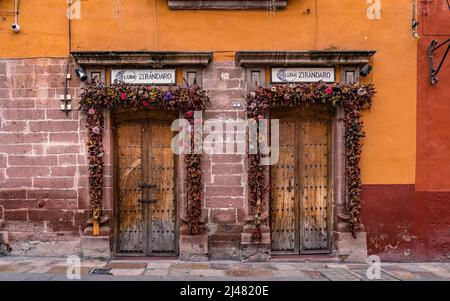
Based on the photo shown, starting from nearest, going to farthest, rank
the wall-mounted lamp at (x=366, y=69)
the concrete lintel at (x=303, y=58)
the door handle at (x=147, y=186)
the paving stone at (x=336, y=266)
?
1. the paving stone at (x=336, y=266)
2. the concrete lintel at (x=303, y=58)
3. the wall-mounted lamp at (x=366, y=69)
4. the door handle at (x=147, y=186)

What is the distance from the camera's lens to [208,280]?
18.9 ft

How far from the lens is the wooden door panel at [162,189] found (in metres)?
7.08

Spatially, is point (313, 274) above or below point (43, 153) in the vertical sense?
below

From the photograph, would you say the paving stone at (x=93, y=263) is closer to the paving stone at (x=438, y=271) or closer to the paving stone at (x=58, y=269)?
the paving stone at (x=58, y=269)

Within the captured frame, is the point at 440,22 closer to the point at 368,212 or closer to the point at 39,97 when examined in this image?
the point at 368,212

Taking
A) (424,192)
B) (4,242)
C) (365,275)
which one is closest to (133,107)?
(4,242)

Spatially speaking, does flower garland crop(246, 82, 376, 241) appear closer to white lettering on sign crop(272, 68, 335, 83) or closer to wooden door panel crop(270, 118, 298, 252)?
white lettering on sign crop(272, 68, 335, 83)

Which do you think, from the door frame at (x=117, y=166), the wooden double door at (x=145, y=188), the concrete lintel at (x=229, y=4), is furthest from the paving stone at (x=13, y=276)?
the concrete lintel at (x=229, y=4)

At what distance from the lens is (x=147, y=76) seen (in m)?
6.82

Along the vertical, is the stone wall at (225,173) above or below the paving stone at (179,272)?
above

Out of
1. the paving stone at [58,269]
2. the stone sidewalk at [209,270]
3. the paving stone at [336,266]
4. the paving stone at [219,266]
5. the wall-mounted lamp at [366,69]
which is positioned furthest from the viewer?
the wall-mounted lamp at [366,69]

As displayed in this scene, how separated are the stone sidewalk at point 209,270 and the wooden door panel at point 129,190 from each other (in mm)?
451

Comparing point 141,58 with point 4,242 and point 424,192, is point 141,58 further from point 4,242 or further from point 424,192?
point 424,192

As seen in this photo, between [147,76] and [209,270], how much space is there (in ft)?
11.1
